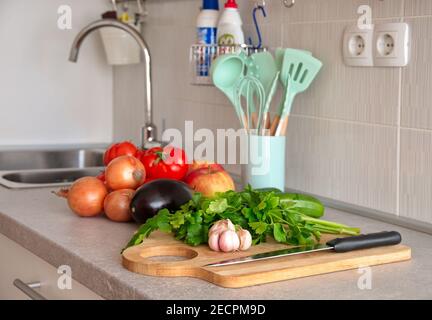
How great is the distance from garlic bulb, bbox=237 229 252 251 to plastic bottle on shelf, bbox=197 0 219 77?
0.70 meters

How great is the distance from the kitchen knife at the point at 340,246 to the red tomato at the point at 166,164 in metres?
0.45

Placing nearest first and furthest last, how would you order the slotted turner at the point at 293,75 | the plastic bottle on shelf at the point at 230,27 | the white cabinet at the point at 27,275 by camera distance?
1. the white cabinet at the point at 27,275
2. the slotted turner at the point at 293,75
3. the plastic bottle on shelf at the point at 230,27

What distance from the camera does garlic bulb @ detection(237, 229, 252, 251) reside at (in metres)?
1.24

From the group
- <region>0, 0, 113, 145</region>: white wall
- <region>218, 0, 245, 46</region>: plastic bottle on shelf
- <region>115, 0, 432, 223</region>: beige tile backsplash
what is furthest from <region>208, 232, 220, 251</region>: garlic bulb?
<region>0, 0, 113, 145</region>: white wall

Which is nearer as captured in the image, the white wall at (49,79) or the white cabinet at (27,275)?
the white cabinet at (27,275)

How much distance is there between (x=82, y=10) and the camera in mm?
2529

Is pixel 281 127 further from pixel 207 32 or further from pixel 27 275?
pixel 27 275

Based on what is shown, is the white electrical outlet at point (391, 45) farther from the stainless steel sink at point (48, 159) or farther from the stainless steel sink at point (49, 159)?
the stainless steel sink at point (49, 159)

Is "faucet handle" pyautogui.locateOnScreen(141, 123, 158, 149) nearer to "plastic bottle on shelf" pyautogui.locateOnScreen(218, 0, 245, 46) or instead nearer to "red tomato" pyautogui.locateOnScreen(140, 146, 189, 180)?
"plastic bottle on shelf" pyautogui.locateOnScreen(218, 0, 245, 46)

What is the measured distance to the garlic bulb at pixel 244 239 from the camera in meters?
1.24

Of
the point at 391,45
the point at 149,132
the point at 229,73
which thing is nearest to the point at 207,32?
the point at 229,73

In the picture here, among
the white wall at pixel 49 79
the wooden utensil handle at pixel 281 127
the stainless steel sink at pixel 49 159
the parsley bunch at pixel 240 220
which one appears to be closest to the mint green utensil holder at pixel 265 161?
the wooden utensil handle at pixel 281 127

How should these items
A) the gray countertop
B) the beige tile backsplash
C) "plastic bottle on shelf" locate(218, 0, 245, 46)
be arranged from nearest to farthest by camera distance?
the gray countertop → the beige tile backsplash → "plastic bottle on shelf" locate(218, 0, 245, 46)
